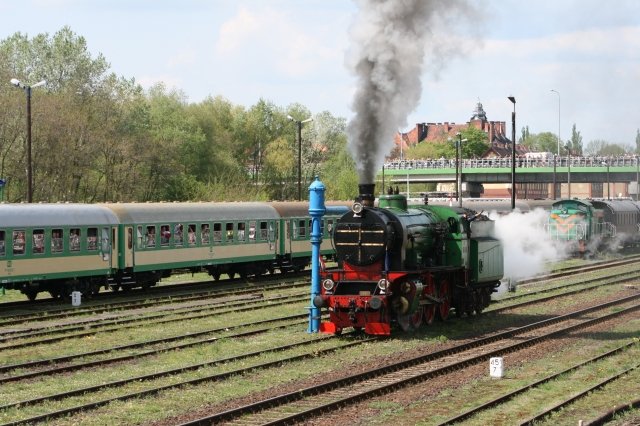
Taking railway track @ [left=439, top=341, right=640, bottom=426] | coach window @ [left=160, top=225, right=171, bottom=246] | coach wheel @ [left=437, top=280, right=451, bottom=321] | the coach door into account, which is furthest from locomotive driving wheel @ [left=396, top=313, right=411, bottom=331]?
coach window @ [left=160, top=225, right=171, bottom=246]

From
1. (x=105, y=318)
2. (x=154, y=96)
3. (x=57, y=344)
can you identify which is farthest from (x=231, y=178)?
(x=57, y=344)

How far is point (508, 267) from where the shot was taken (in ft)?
107

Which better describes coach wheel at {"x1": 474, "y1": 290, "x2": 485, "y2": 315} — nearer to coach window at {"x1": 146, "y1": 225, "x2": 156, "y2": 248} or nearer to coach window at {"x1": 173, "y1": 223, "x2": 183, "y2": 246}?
coach window at {"x1": 146, "y1": 225, "x2": 156, "y2": 248}

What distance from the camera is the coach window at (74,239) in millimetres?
29703

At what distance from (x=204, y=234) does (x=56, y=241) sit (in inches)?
294

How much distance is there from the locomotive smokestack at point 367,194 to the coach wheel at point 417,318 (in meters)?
2.87

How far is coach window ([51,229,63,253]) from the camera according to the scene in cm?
2903

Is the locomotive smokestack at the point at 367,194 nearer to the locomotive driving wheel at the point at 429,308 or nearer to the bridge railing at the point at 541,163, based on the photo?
the locomotive driving wheel at the point at 429,308

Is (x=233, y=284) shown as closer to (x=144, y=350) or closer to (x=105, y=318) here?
(x=105, y=318)

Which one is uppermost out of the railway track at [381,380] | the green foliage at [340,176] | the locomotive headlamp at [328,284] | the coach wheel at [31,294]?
the green foliage at [340,176]

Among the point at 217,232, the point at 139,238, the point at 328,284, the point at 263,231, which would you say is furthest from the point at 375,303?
the point at 263,231

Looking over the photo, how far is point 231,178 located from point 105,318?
152 ft

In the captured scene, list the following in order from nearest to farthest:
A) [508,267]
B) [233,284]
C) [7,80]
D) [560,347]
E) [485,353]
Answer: [485,353], [560,347], [508,267], [233,284], [7,80]

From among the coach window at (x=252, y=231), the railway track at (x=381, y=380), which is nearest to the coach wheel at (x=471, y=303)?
the railway track at (x=381, y=380)
